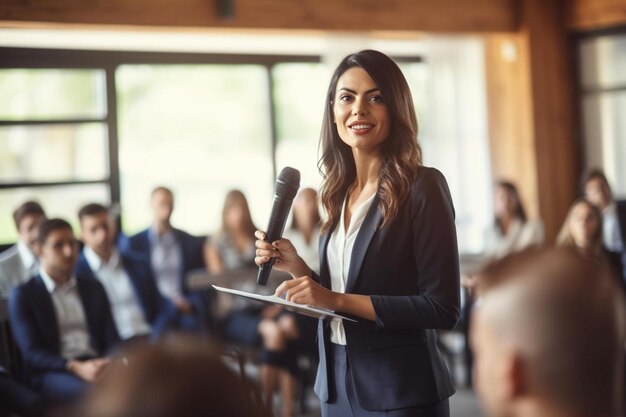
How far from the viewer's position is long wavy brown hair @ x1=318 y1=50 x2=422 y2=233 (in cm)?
186

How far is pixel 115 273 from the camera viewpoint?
5.27 meters

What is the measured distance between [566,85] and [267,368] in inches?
189

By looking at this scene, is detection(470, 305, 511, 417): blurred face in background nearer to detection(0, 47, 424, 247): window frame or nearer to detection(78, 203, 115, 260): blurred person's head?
detection(78, 203, 115, 260): blurred person's head

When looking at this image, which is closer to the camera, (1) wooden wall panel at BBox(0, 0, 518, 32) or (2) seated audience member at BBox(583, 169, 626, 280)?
(1) wooden wall panel at BBox(0, 0, 518, 32)

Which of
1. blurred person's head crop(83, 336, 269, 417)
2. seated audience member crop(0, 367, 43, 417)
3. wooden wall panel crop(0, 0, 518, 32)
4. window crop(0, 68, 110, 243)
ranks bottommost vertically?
seated audience member crop(0, 367, 43, 417)

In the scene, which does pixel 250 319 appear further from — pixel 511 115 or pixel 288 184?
pixel 511 115

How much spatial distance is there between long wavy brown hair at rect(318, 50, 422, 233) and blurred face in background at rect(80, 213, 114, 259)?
11.1ft

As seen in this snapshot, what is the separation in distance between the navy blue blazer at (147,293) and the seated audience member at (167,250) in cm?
65

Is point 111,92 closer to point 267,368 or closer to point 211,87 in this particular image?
point 211,87

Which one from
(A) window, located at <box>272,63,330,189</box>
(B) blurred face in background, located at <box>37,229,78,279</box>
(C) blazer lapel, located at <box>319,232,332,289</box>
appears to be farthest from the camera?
(A) window, located at <box>272,63,330,189</box>

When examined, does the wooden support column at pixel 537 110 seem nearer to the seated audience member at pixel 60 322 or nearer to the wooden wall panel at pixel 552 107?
the wooden wall panel at pixel 552 107

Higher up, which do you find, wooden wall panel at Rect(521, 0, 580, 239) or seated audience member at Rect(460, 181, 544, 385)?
wooden wall panel at Rect(521, 0, 580, 239)

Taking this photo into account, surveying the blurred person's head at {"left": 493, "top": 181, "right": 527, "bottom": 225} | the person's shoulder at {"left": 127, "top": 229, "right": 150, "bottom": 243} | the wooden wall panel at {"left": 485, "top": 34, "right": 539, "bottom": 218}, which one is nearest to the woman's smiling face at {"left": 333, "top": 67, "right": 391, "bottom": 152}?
the person's shoulder at {"left": 127, "top": 229, "right": 150, "bottom": 243}

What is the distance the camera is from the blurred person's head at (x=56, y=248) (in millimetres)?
4359
